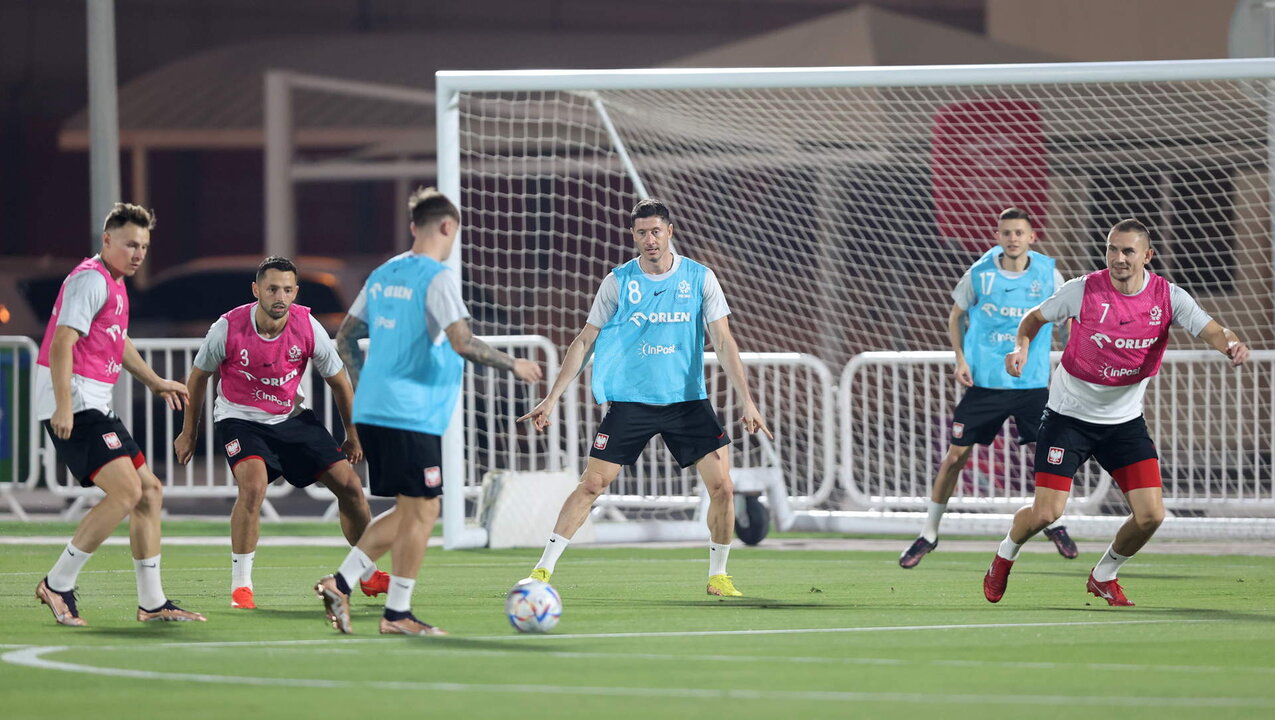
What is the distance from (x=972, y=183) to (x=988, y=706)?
35.8ft

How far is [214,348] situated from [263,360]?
244 mm

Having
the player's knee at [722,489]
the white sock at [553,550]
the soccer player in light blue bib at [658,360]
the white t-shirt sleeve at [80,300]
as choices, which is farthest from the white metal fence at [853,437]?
the white t-shirt sleeve at [80,300]

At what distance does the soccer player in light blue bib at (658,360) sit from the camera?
996 centimetres

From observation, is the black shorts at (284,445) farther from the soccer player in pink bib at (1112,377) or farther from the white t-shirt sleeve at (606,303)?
the soccer player in pink bib at (1112,377)

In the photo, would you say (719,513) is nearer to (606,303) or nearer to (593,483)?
(593,483)

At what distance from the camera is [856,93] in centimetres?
1574

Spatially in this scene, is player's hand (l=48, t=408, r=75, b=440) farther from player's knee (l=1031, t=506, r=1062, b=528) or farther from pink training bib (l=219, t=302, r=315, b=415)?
player's knee (l=1031, t=506, r=1062, b=528)

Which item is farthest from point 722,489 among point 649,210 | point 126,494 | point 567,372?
point 126,494

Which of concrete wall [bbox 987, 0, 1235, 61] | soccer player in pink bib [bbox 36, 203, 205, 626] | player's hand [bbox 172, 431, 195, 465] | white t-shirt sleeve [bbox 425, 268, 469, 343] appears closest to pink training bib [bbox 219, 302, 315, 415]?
player's hand [bbox 172, 431, 195, 465]

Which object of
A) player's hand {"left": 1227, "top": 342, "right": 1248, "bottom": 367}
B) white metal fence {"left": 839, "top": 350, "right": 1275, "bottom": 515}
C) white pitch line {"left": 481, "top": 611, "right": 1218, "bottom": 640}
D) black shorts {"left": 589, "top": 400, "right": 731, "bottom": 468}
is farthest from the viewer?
white metal fence {"left": 839, "top": 350, "right": 1275, "bottom": 515}

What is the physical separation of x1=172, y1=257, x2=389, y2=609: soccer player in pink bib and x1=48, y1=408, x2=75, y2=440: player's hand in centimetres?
104

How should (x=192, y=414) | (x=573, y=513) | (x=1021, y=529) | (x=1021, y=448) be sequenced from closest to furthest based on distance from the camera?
(x=192, y=414), (x=1021, y=529), (x=573, y=513), (x=1021, y=448)

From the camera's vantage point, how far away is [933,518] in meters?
12.3

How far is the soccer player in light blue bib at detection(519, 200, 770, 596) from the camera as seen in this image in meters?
9.96
